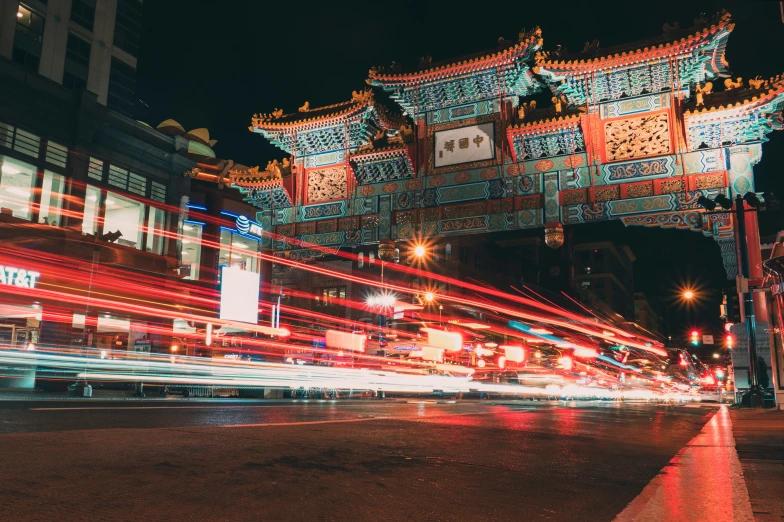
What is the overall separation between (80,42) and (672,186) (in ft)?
107

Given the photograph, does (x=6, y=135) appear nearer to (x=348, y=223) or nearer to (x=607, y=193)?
(x=348, y=223)

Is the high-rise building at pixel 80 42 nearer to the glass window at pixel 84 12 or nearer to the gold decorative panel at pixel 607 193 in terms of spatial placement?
the glass window at pixel 84 12

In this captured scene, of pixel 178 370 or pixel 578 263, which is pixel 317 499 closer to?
pixel 178 370

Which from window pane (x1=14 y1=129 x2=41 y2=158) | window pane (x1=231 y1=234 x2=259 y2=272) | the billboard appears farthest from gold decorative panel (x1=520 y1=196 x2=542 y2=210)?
window pane (x1=231 y1=234 x2=259 y2=272)

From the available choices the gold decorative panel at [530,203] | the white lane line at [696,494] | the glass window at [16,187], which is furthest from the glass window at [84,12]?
the white lane line at [696,494]

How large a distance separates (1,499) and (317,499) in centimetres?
206

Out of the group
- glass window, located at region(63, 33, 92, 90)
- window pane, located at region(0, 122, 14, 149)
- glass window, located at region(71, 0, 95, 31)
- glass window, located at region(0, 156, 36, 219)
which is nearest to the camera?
glass window, located at region(0, 156, 36, 219)

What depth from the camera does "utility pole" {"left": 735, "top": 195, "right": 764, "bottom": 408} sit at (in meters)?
18.9

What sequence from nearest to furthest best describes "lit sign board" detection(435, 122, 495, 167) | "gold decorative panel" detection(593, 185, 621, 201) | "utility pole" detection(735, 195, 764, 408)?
"utility pole" detection(735, 195, 764, 408) → "gold decorative panel" detection(593, 185, 621, 201) → "lit sign board" detection(435, 122, 495, 167)

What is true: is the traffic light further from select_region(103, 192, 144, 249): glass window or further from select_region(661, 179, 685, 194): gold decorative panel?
select_region(103, 192, 144, 249): glass window

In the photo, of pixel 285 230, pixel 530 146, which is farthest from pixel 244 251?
pixel 530 146

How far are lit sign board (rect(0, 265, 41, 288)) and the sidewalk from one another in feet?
89.6

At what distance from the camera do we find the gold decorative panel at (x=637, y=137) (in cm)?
2178

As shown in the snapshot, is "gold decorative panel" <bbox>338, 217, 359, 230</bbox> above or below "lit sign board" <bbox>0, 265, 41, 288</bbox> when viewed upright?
above
